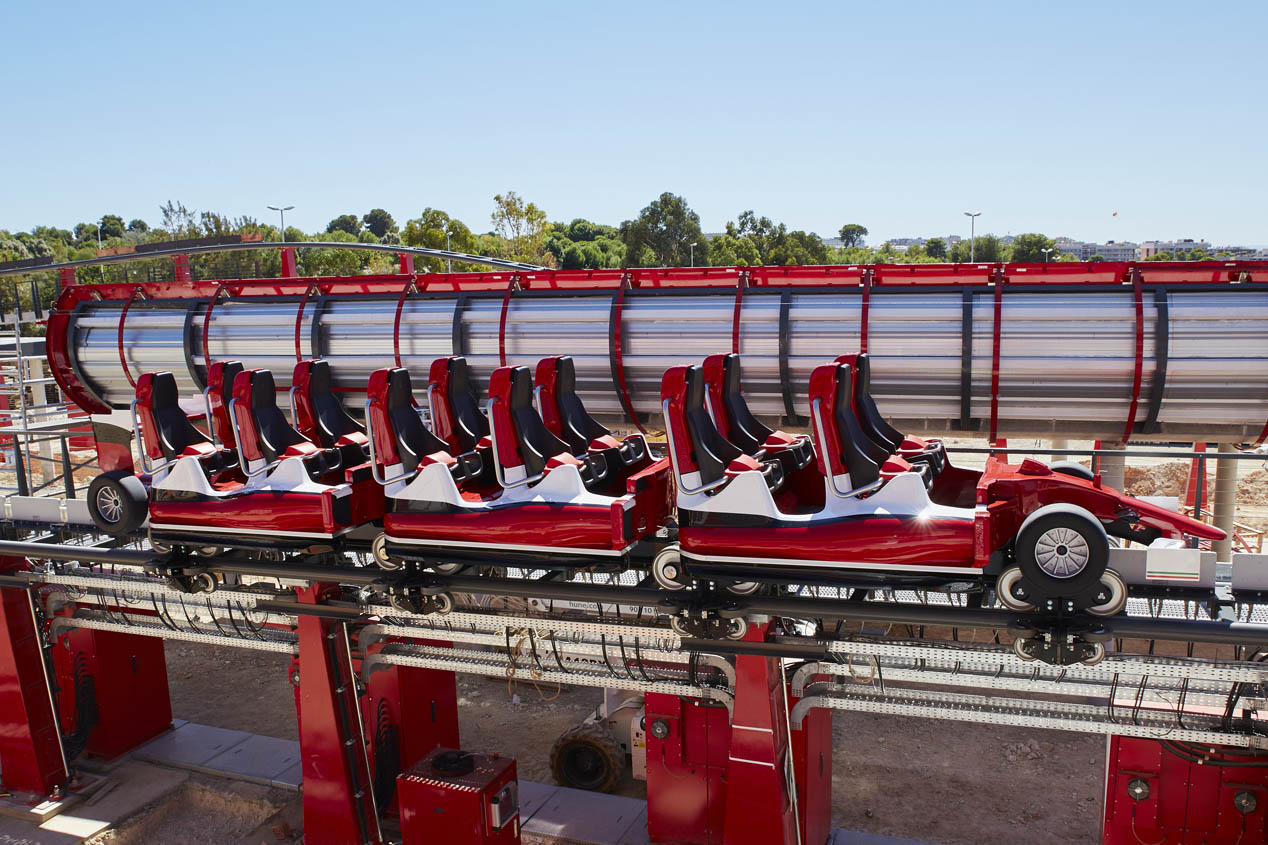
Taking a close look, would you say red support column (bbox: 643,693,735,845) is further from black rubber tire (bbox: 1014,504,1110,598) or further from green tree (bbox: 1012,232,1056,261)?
green tree (bbox: 1012,232,1056,261)

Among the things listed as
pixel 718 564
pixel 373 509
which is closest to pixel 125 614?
pixel 373 509

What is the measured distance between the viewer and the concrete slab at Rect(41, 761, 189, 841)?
29.1 ft

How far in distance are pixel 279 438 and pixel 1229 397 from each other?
22.4 feet

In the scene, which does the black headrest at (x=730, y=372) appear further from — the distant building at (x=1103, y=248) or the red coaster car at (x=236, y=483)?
the distant building at (x=1103, y=248)

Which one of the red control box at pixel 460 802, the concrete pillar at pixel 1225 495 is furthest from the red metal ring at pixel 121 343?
the concrete pillar at pixel 1225 495

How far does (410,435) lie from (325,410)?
1356mm

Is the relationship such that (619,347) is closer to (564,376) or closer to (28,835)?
(564,376)

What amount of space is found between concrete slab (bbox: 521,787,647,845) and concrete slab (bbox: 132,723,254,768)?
3.77 m

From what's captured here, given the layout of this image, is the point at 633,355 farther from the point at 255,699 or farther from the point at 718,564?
the point at 255,699

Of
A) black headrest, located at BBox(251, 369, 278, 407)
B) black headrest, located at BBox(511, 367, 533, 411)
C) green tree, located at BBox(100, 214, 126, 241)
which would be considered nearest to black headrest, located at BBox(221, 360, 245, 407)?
black headrest, located at BBox(251, 369, 278, 407)

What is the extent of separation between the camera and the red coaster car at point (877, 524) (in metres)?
4.93

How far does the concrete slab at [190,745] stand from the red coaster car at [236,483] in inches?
144

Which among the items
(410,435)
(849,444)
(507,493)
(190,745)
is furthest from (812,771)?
(190,745)

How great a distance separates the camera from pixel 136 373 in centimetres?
960
